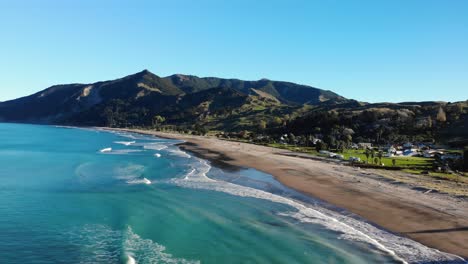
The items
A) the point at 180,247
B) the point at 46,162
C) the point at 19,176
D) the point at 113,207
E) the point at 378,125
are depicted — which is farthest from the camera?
the point at 378,125

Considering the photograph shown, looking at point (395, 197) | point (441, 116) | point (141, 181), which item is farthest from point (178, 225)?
point (441, 116)

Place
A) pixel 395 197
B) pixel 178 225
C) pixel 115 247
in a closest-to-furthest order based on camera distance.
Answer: pixel 115 247 → pixel 178 225 → pixel 395 197

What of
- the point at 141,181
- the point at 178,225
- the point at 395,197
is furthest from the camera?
the point at 141,181

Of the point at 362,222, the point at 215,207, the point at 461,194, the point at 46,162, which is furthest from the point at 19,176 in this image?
the point at 461,194

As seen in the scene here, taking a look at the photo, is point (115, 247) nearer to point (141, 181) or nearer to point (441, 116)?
point (141, 181)

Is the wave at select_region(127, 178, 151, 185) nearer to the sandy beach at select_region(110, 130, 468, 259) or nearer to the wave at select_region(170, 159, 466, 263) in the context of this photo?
the wave at select_region(170, 159, 466, 263)

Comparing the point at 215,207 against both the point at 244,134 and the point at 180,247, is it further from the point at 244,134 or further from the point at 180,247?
the point at 244,134
